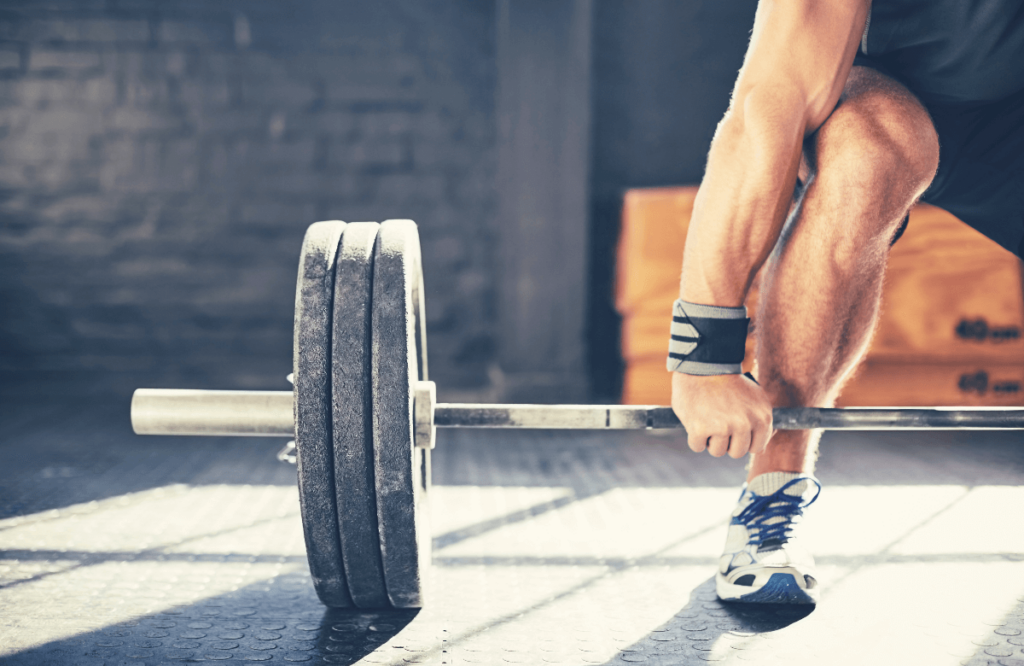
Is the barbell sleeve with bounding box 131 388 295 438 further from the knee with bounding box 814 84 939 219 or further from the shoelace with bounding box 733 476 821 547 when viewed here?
the knee with bounding box 814 84 939 219

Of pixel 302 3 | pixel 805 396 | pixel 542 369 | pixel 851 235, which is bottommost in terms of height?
pixel 542 369

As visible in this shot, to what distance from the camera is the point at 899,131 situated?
1053 mm

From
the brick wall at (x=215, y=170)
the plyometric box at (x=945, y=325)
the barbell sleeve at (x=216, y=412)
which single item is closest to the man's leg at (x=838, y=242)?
the barbell sleeve at (x=216, y=412)

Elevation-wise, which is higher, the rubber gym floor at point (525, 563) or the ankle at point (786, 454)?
the ankle at point (786, 454)

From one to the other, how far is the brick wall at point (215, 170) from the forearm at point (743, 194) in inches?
77.9

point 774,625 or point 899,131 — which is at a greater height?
point 899,131

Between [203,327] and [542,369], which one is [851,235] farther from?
[203,327]

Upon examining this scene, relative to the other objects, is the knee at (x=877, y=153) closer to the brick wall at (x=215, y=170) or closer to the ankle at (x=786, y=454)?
the ankle at (x=786, y=454)

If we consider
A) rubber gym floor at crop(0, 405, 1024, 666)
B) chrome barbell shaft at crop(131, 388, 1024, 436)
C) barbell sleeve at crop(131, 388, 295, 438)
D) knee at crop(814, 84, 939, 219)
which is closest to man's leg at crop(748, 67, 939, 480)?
knee at crop(814, 84, 939, 219)

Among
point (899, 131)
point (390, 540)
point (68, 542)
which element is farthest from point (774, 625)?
point (68, 542)

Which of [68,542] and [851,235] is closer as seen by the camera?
[851,235]

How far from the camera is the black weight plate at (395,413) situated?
916mm

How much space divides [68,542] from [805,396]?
Result: 1241mm

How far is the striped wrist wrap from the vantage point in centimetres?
102
